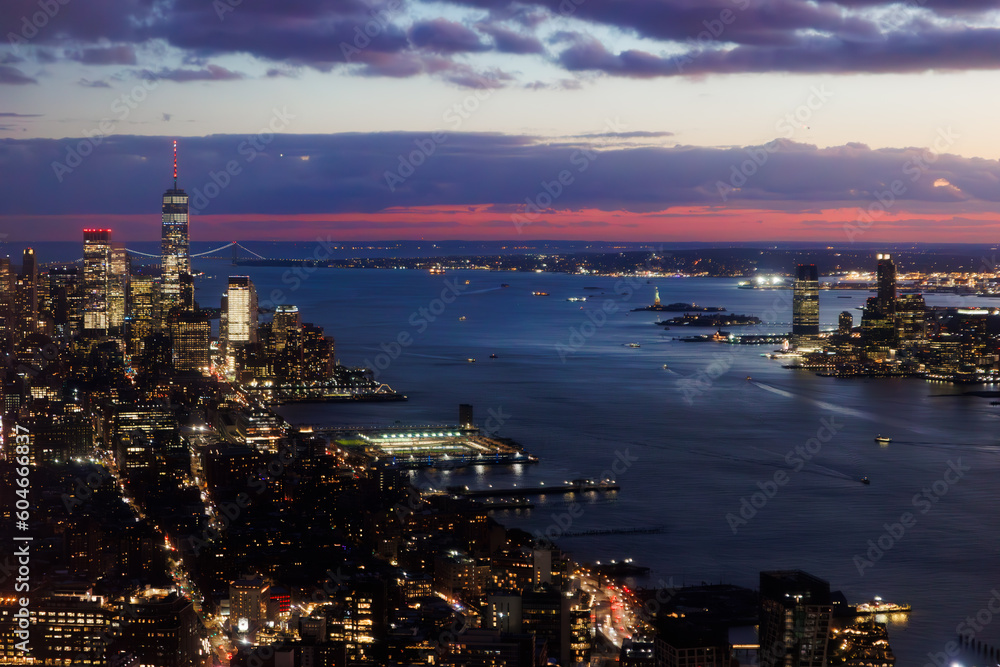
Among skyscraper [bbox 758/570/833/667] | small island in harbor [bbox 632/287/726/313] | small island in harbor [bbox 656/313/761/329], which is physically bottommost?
skyscraper [bbox 758/570/833/667]

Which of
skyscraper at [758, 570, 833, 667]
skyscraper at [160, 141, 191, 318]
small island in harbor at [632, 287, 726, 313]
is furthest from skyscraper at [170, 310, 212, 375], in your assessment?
skyscraper at [758, 570, 833, 667]

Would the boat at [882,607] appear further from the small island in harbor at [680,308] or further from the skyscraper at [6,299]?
the small island in harbor at [680,308]

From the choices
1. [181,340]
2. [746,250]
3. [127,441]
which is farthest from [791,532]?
[746,250]

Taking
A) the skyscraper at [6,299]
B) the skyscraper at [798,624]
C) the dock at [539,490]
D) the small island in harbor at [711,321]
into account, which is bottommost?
the dock at [539,490]

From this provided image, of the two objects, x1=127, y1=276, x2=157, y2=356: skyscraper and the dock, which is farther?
x1=127, y1=276, x2=157, y2=356: skyscraper

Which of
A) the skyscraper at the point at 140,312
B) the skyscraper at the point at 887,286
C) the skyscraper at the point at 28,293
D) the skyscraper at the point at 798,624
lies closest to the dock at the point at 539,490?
the skyscraper at the point at 798,624

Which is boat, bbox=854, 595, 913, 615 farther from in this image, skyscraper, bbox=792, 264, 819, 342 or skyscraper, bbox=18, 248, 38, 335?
skyscraper, bbox=792, 264, 819, 342

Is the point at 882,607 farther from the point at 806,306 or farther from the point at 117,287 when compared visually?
the point at 117,287
